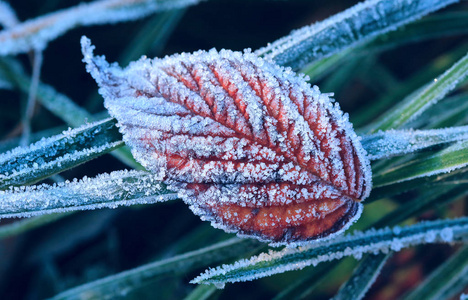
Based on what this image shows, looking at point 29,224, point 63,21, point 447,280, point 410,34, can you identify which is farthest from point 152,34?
point 447,280

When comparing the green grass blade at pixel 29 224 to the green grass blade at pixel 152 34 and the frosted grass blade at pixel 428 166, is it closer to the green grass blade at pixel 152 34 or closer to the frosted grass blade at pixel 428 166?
the green grass blade at pixel 152 34

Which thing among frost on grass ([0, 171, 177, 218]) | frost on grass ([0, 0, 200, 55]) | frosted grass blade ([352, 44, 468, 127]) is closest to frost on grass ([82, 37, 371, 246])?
frost on grass ([0, 171, 177, 218])

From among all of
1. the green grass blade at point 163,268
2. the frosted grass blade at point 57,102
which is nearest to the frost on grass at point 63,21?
the frosted grass blade at point 57,102

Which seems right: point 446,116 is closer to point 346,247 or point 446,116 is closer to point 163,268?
point 346,247

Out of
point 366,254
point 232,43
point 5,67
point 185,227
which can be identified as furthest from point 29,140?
point 366,254

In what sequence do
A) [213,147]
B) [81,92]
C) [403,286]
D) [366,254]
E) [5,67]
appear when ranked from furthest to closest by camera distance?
[81,92]
[403,286]
[5,67]
[366,254]
[213,147]

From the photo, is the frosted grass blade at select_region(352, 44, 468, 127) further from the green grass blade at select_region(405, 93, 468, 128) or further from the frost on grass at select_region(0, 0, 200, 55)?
the frost on grass at select_region(0, 0, 200, 55)

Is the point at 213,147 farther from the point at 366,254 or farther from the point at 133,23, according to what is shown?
the point at 133,23
